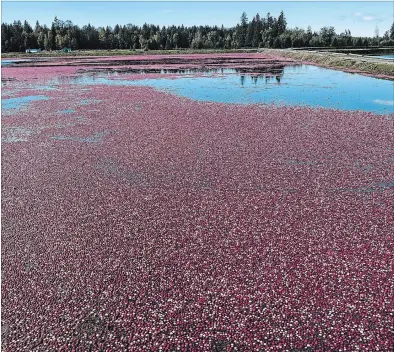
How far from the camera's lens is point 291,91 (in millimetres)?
27531

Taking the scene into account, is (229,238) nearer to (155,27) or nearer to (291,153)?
Answer: (291,153)

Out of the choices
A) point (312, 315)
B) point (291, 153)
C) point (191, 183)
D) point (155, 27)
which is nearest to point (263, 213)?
point (191, 183)

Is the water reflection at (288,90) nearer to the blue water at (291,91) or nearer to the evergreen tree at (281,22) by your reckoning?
the blue water at (291,91)

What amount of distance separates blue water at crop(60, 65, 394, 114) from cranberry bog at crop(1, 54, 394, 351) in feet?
24.2

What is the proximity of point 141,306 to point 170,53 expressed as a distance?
3793 inches

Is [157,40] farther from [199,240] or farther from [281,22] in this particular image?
[199,240]

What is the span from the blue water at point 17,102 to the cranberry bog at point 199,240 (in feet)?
24.8

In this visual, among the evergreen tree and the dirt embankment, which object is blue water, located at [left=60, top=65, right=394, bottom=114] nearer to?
the dirt embankment

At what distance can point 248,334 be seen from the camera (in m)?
5.14

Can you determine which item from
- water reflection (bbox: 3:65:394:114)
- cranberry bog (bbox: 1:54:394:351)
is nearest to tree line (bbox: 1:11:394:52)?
water reflection (bbox: 3:65:394:114)

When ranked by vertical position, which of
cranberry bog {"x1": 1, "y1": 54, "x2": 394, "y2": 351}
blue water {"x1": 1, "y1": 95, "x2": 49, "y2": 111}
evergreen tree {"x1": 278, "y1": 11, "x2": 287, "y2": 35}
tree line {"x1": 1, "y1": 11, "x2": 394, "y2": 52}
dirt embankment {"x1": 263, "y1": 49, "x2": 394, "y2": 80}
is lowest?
cranberry bog {"x1": 1, "y1": 54, "x2": 394, "y2": 351}

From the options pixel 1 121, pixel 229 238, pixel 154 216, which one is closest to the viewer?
pixel 229 238

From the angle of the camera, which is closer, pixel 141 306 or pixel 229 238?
pixel 141 306

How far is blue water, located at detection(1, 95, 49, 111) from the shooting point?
73.1ft
